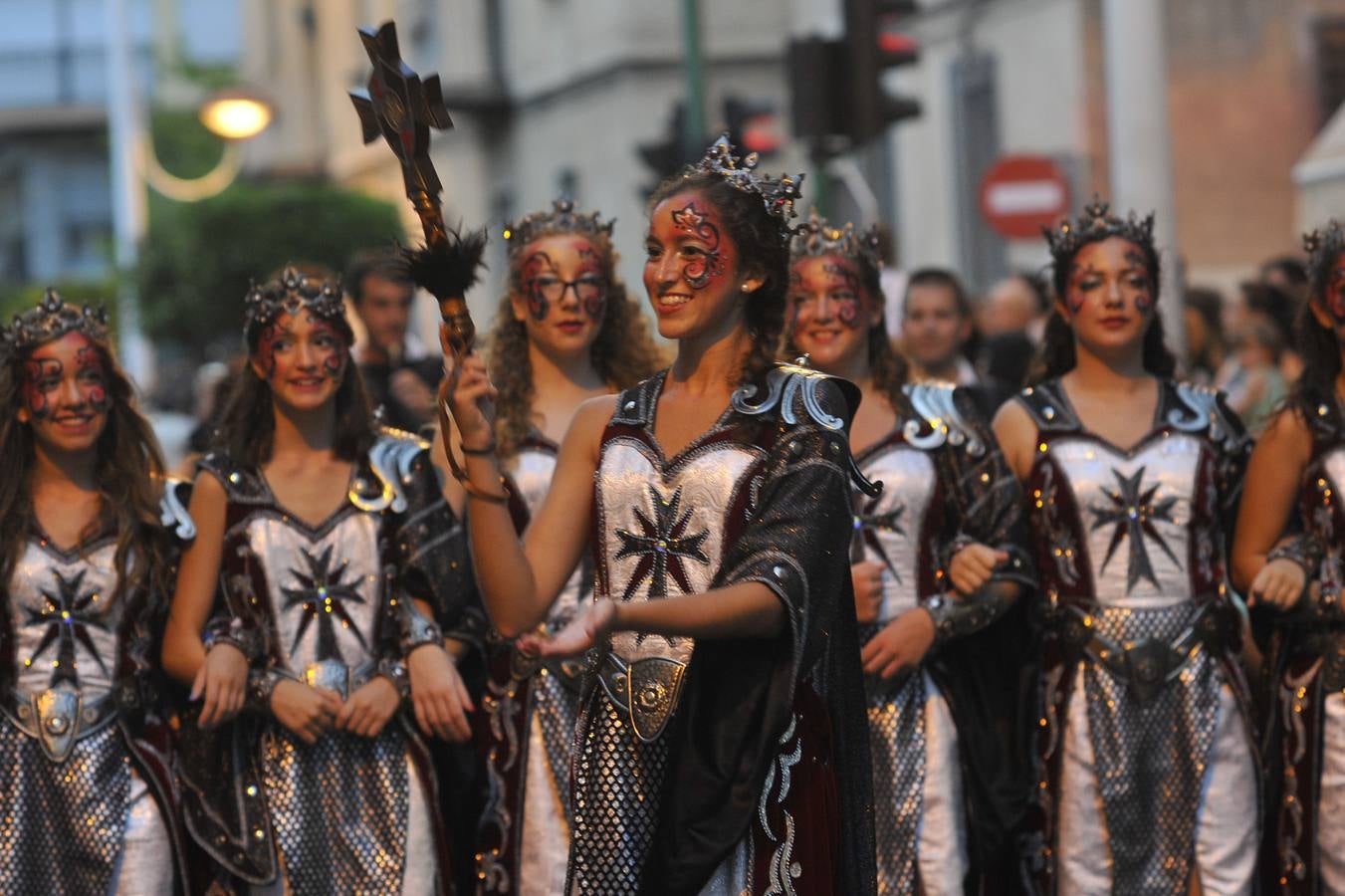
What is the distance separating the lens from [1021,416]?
6.91 meters

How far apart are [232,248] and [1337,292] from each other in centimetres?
2913

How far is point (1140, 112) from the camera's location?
40.3 ft

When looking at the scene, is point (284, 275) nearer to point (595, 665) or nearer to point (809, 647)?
point (595, 665)

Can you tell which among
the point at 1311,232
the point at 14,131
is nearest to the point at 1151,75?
the point at 1311,232

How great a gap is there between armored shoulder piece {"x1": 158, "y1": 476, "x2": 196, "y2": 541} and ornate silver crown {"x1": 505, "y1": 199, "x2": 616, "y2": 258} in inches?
46.8

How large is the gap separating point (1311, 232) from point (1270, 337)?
3.92m

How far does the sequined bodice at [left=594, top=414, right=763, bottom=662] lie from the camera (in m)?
4.95

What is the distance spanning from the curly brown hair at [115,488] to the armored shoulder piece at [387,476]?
1.77 ft

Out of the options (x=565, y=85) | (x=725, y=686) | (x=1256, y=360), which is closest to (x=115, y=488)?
(x=725, y=686)

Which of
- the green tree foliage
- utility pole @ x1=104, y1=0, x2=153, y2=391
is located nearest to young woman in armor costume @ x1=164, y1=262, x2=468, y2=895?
utility pole @ x1=104, y1=0, x2=153, y2=391

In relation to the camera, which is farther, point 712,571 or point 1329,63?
point 1329,63

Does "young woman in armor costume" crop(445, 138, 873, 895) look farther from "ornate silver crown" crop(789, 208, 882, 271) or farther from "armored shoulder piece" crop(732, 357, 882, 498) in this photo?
"ornate silver crown" crop(789, 208, 882, 271)

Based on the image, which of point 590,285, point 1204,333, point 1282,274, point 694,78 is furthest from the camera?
point 694,78

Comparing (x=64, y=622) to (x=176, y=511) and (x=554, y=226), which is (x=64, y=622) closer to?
(x=176, y=511)
